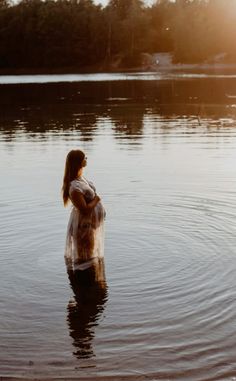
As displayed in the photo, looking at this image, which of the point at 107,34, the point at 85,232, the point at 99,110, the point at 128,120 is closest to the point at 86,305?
the point at 85,232

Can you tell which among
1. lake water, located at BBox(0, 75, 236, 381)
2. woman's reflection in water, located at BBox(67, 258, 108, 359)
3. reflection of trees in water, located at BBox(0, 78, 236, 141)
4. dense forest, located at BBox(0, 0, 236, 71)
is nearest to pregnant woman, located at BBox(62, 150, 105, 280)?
woman's reflection in water, located at BBox(67, 258, 108, 359)

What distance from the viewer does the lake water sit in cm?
838

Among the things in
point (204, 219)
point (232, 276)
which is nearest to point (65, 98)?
point (204, 219)

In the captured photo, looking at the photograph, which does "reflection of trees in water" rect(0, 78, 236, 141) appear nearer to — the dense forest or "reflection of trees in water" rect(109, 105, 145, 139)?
"reflection of trees in water" rect(109, 105, 145, 139)

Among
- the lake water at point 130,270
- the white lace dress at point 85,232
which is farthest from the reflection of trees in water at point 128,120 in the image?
the white lace dress at point 85,232

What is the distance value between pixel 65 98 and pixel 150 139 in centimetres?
2922

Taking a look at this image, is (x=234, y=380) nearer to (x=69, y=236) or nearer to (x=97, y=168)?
(x=69, y=236)

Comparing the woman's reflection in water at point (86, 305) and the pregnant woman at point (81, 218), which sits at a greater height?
the pregnant woman at point (81, 218)

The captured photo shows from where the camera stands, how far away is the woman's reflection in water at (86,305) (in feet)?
29.2

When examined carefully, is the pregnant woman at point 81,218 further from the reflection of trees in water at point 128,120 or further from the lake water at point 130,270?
the reflection of trees in water at point 128,120

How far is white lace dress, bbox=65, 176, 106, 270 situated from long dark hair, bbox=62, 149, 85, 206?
0.11 m

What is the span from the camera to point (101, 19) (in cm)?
15900

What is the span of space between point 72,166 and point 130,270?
6.85 feet

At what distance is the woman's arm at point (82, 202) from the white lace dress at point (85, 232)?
6 centimetres
